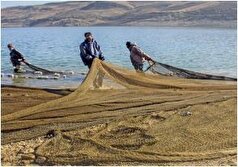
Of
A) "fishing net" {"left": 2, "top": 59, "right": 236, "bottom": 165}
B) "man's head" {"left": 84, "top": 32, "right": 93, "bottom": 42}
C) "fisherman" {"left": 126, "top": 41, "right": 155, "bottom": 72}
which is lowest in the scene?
"fishing net" {"left": 2, "top": 59, "right": 236, "bottom": 165}

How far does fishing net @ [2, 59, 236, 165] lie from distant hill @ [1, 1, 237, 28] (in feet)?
201

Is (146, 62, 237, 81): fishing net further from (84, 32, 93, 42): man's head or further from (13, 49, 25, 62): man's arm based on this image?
(13, 49, 25, 62): man's arm

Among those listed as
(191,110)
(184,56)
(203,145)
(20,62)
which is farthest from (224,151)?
(184,56)

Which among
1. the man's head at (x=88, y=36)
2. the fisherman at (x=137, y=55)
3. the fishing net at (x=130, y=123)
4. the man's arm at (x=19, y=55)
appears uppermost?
the man's head at (x=88, y=36)

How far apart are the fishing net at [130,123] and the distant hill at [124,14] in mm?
61293

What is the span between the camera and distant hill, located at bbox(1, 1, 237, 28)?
7985 centimetres

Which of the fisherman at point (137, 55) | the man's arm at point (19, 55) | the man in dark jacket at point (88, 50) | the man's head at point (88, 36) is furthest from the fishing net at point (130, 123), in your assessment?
the man's arm at point (19, 55)

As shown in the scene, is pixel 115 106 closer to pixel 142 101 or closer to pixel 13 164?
pixel 142 101

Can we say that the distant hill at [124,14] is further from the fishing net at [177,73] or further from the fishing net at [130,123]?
the fishing net at [130,123]

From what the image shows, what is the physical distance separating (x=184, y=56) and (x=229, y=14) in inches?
1926

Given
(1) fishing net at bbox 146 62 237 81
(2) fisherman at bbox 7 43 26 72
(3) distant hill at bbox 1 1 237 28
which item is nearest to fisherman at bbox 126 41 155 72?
(1) fishing net at bbox 146 62 237 81

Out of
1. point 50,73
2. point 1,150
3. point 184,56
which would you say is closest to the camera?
point 1,150

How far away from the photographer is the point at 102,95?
1055cm

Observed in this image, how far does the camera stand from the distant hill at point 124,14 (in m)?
79.8
